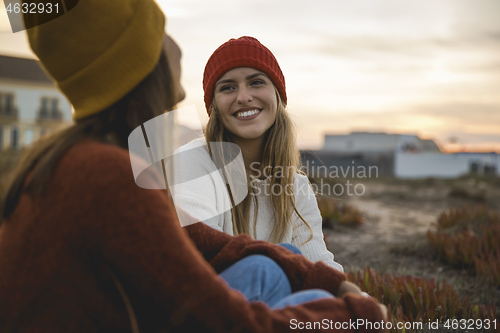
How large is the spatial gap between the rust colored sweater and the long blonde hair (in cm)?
144

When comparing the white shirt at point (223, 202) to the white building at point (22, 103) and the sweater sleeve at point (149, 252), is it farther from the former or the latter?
the white building at point (22, 103)

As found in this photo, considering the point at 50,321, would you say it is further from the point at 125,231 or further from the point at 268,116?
the point at 268,116

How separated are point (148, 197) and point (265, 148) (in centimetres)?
185

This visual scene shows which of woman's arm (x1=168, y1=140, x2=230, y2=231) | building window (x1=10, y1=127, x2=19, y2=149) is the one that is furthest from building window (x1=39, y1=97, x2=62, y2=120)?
woman's arm (x1=168, y1=140, x2=230, y2=231)

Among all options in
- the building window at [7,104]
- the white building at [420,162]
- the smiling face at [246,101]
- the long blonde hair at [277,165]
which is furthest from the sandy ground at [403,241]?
the building window at [7,104]

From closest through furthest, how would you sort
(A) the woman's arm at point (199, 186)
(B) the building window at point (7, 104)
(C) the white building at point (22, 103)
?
1. (A) the woman's arm at point (199, 186)
2. (C) the white building at point (22, 103)
3. (B) the building window at point (7, 104)

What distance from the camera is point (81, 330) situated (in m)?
0.92

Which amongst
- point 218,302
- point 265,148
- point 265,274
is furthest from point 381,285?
point 218,302

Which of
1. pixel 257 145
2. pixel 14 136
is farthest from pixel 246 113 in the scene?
pixel 14 136

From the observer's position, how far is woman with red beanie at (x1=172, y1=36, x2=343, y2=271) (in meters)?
2.45

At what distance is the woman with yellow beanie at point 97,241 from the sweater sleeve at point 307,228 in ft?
3.99

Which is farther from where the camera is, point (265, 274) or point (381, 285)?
point (381, 285)

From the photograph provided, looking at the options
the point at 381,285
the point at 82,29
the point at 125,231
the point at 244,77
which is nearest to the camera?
the point at 125,231

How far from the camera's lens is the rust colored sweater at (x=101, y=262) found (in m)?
0.87
